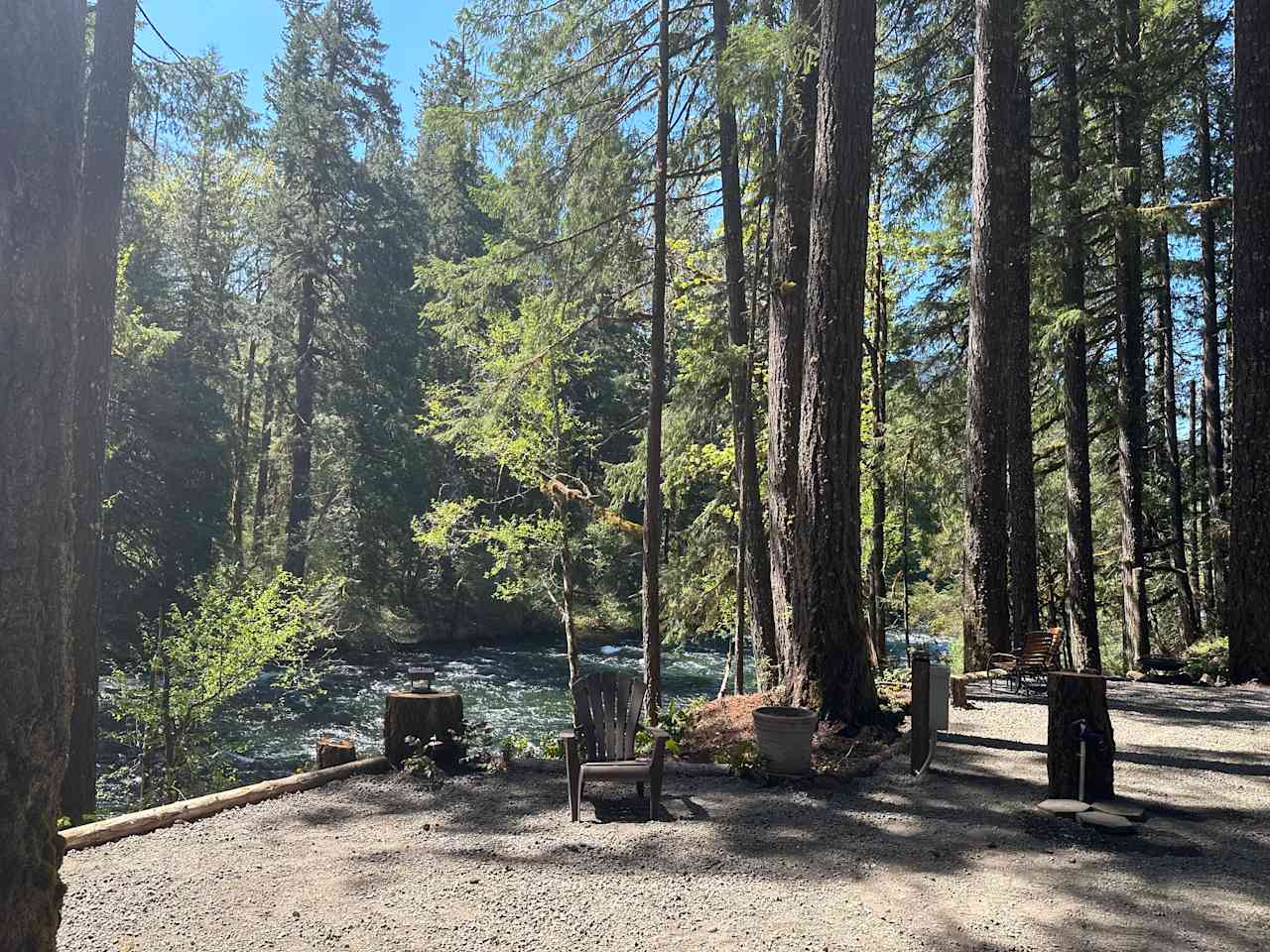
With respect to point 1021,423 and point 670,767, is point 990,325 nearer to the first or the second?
point 1021,423

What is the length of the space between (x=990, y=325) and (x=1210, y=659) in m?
5.08

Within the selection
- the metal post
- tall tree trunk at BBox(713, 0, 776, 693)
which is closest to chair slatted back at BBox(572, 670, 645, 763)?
the metal post

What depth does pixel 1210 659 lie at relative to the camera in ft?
34.7

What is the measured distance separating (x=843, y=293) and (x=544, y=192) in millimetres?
5384

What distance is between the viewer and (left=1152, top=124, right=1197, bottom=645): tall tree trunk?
14.1 meters

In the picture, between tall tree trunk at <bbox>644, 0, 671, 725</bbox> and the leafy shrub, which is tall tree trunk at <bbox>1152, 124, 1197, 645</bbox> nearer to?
the leafy shrub

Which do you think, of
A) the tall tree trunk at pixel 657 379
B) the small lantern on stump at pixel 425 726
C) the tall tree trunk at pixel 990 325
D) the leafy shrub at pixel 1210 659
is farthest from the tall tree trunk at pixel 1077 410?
the small lantern on stump at pixel 425 726

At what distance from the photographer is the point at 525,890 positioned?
12.3 feet

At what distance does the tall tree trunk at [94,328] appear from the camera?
701cm

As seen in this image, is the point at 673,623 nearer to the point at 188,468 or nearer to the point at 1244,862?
the point at 1244,862

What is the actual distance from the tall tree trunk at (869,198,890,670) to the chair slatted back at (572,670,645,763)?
872cm

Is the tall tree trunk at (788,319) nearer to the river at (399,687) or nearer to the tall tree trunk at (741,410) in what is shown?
the tall tree trunk at (741,410)

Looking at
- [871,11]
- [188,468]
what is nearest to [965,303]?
[871,11]

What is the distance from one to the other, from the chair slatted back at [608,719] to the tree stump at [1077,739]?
7.96 feet
